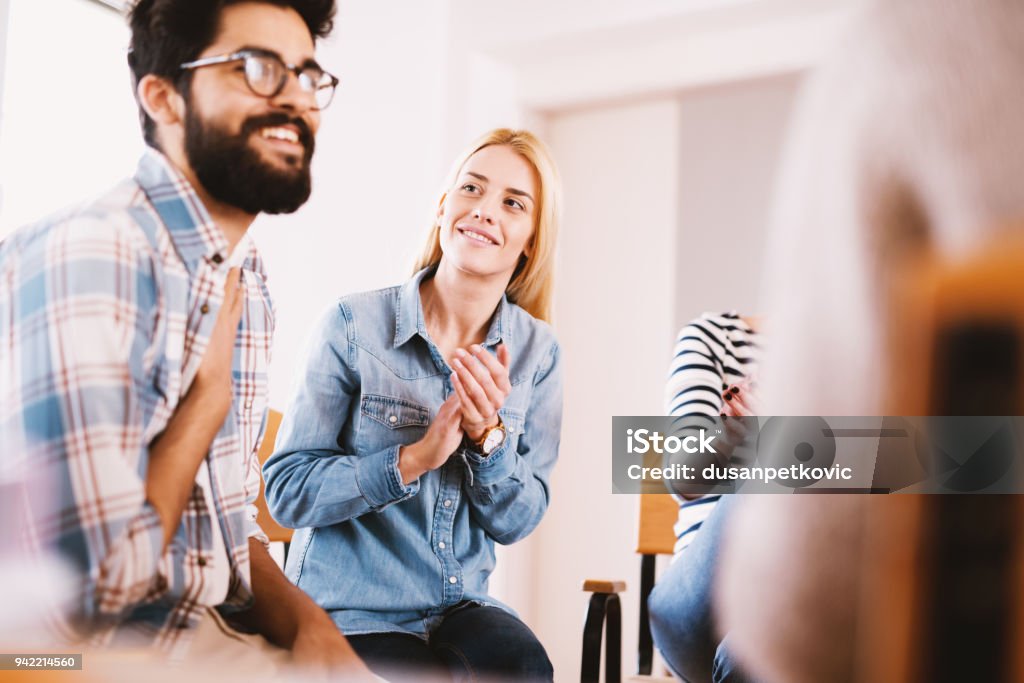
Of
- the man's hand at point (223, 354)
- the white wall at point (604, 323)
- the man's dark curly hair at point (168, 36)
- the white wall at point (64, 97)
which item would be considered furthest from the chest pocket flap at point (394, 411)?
the white wall at point (604, 323)

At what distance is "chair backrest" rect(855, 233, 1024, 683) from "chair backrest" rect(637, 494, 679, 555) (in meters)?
1.01

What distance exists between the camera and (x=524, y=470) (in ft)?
3.18

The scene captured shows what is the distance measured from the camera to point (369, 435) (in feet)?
3.04

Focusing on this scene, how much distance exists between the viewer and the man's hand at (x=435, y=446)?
0.85 metres

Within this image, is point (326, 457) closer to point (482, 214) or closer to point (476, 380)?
point (476, 380)

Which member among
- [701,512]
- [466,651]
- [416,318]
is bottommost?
[466,651]

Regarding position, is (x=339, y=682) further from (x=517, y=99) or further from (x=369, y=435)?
(x=517, y=99)

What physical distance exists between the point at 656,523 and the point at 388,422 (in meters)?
0.66

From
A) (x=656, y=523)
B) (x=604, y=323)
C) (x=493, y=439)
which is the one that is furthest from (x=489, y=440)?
(x=604, y=323)

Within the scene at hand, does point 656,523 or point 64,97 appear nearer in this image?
point 64,97

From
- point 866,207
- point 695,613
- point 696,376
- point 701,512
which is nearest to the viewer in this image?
point 866,207

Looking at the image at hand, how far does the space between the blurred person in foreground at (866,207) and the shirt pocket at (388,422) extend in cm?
51

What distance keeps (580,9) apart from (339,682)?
1372 millimetres

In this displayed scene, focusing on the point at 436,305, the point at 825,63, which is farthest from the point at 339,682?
the point at 825,63
